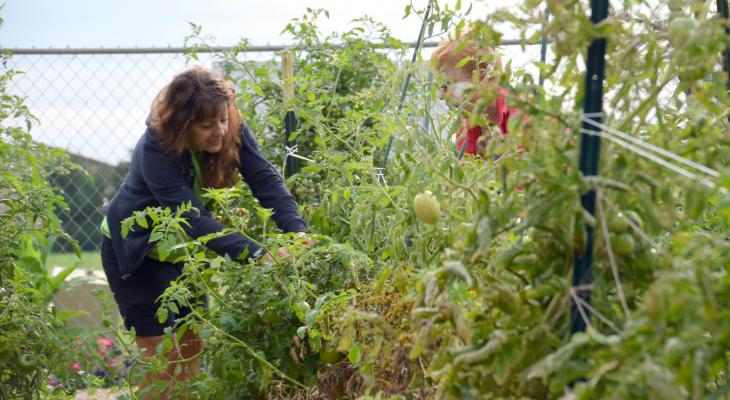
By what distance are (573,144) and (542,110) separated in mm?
60

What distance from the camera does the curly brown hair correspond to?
261 cm

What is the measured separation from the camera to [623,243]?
0.90m

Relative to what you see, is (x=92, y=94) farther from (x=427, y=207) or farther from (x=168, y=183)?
(x=427, y=207)

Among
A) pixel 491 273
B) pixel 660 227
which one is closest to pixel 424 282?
pixel 491 273

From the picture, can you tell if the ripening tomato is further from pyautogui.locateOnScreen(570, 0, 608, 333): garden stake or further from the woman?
the woman

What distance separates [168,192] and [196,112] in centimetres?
25

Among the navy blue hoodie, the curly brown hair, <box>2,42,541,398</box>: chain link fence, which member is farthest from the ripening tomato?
<box>2,42,541,398</box>: chain link fence

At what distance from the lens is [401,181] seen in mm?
1782

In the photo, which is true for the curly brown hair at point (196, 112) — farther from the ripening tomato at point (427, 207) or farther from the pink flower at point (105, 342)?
the pink flower at point (105, 342)

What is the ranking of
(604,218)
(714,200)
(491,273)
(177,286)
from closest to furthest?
(604,218), (491,273), (714,200), (177,286)

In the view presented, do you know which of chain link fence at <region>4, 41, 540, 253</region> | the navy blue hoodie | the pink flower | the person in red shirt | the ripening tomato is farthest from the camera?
chain link fence at <region>4, 41, 540, 253</region>

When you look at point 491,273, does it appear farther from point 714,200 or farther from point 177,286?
point 177,286

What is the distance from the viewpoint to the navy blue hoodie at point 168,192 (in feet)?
8.41

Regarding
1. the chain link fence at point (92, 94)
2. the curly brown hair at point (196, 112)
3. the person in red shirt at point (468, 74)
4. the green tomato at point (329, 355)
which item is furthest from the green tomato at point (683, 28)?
the chain link fence at point (92, 94)
